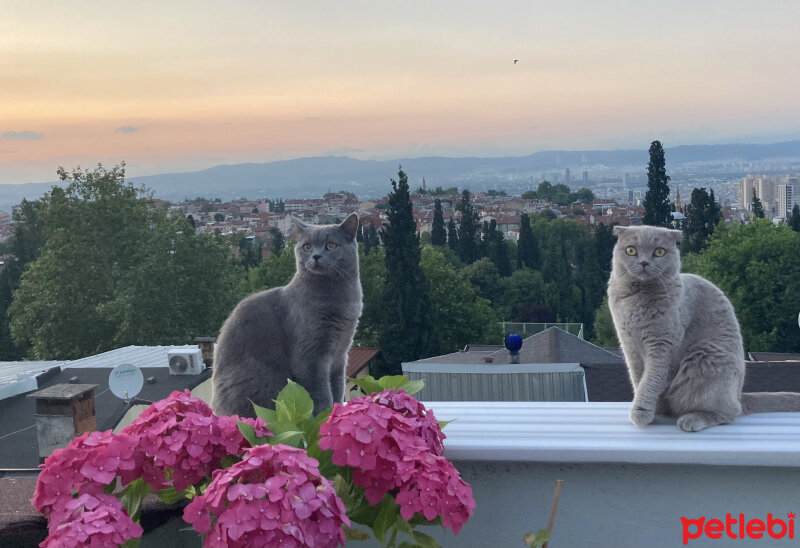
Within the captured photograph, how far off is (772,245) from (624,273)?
71.6ft

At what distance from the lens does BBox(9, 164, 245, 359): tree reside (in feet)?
58.0

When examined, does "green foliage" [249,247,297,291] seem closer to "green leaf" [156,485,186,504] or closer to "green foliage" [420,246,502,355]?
"green foliage" [420,246,502,355]

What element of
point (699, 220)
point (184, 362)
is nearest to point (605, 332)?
point (699, 220)

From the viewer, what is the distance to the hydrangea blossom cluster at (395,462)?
53.2 inches

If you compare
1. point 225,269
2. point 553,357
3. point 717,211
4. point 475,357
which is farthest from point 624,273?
point 717,211

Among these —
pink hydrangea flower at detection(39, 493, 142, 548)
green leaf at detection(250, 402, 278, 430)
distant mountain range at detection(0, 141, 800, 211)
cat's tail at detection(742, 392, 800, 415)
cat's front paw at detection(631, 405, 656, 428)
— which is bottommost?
cat's tail at detection(742, 392, 800, 415)

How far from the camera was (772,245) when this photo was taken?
21516 millimetres

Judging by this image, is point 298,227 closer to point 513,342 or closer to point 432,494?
point 432,494

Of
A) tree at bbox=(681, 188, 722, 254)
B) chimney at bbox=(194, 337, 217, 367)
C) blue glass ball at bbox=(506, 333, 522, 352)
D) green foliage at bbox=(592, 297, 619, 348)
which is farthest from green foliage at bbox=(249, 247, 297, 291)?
blue glass ball at bbox=(506, 333, 522, 352)

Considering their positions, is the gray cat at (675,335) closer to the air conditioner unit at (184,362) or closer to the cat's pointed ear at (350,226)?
the cat's pointed ear at (350,226)

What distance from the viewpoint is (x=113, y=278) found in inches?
738

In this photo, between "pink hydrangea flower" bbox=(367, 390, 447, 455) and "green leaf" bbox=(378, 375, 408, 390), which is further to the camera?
"green leaf" bbox=(378, 375, 408, 390)

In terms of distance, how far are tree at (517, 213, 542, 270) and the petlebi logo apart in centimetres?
3119

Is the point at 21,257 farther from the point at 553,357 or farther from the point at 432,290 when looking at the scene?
the point at 553,357
